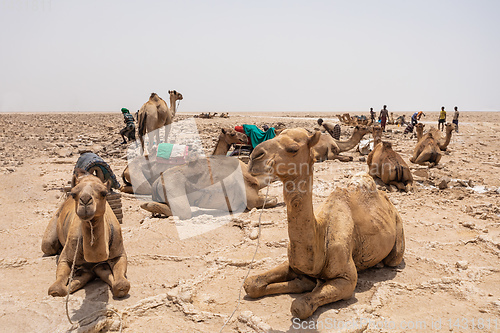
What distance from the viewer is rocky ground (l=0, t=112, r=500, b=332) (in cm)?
388

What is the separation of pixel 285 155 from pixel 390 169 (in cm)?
723

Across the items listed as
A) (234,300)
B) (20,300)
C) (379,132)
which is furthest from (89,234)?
(379,132)

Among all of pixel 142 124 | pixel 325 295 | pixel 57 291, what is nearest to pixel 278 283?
pixel 325 295

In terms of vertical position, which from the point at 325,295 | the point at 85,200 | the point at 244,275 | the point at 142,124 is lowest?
the point at 244,275

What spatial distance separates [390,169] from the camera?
9.73 meters

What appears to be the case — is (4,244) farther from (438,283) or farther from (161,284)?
(438,283)

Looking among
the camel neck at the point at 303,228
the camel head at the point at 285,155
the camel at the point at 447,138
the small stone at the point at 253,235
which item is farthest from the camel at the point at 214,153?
the camel at the point at 447,138

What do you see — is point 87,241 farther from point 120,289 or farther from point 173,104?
point 173,104

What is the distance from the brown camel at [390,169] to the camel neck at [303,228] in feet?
21.0

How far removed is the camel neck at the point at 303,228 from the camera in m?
3.53

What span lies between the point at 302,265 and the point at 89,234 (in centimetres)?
232

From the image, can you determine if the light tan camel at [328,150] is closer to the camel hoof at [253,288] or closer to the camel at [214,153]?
the camel at [214,153]

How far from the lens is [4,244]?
646 cm

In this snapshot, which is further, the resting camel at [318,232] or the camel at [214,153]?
the camel at [214,153]
